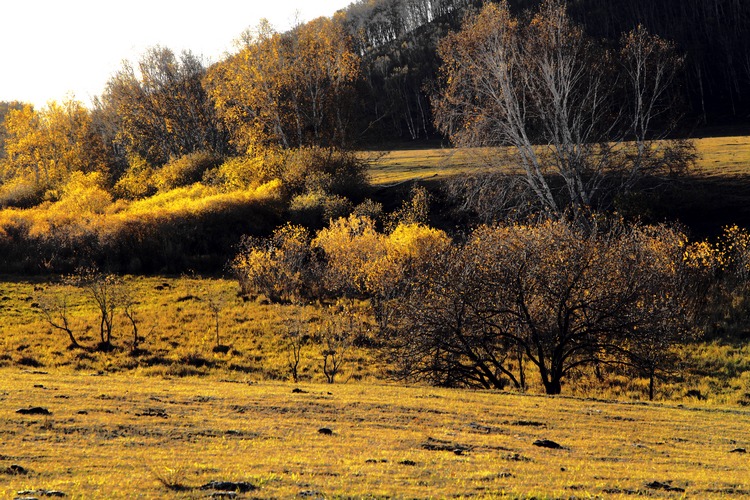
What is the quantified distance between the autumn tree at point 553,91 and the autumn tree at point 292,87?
2857 centimetres

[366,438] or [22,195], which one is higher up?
[22,195]

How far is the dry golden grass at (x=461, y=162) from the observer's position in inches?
1706

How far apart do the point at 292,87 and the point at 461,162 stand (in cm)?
2632

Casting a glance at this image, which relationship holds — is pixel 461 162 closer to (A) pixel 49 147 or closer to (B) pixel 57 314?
(B) pixel 57 314

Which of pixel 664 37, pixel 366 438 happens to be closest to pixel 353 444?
pixel 366 438

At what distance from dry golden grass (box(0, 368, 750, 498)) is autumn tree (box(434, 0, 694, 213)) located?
22283mm

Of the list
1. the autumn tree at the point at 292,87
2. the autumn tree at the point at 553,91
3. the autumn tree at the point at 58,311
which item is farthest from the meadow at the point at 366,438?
the autumn tree at the point at 292,87

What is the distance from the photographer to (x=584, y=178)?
52.6 metres

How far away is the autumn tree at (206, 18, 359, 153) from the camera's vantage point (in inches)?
2744

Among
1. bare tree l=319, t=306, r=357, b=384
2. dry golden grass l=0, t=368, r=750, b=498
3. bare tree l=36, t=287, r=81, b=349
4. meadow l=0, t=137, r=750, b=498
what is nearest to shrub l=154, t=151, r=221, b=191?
bare tree l=36, t=287, r=81, b=349

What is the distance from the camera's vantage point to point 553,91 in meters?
38.5

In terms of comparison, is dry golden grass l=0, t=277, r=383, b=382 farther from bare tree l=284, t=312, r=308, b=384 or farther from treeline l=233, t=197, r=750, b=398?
treeline l=233, t=197, r=750, b=398

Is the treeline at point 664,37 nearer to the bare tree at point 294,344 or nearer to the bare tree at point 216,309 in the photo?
the bare tree at point 216,309

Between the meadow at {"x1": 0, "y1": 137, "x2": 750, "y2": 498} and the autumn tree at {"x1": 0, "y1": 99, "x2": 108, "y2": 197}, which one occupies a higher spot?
the autumn tree at {"x1": 0, "y1": 99, "x2": 108, "y2": 197}
